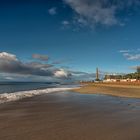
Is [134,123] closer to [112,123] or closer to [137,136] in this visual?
[112,123]

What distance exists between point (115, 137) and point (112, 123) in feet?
7.53

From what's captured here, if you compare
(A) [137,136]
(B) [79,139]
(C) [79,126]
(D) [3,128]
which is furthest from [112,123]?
(D) [3,128]

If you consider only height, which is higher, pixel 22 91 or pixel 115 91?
pixel 22 91

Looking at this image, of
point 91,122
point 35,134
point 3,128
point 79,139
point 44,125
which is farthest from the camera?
point 91,122

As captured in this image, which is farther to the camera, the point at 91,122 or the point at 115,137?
the point at 91,122

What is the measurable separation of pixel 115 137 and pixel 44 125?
324cm

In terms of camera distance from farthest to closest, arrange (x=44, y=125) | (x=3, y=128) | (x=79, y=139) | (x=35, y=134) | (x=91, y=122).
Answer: (x=91, y=122), (x=44, y=125), (x=3, y=128), (x=35, y=134), (x=79, y=139)

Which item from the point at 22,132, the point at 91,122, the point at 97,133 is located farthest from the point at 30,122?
the point at 97,133

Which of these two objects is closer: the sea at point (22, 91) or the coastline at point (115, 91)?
the sea at point (22, 91)

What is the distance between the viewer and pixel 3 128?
866 cm

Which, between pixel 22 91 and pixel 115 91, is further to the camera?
pixel 22 91

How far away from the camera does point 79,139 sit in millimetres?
7082

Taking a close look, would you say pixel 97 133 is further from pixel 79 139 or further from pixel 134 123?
pixel 134 123

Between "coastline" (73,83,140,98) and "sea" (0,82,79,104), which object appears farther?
"coastline" (73,83,140,98)
